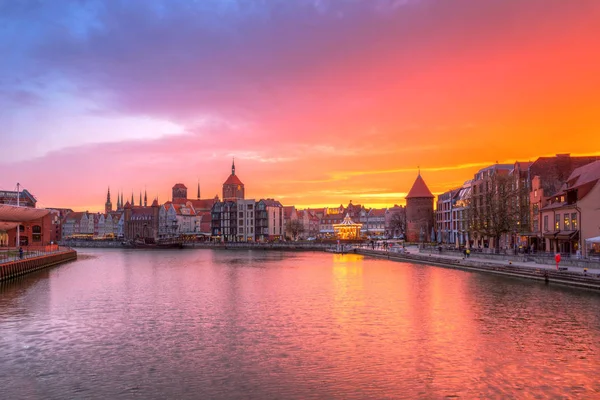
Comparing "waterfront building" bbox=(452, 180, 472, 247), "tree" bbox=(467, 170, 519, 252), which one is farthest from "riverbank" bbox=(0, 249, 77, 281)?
"waterfront building" bbox=(452, 180, 472, 247)

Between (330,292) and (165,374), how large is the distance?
28.9m

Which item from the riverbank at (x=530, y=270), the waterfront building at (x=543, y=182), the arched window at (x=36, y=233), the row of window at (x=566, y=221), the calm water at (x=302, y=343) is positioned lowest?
the calm water at (x=302, y=343)

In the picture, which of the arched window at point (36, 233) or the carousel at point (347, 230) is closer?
the arched window at point (36, 233)

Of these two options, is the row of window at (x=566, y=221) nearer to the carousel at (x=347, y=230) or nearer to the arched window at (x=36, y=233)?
the carousel at (x=347, y=230)

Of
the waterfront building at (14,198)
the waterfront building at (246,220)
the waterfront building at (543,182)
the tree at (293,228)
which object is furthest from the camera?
the tree at (293,228)

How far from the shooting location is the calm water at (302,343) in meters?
20.6

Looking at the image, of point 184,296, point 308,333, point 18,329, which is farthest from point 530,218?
point 18,329

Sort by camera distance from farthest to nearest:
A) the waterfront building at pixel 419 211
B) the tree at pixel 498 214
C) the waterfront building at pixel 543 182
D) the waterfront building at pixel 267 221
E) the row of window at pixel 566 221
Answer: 1. the waterfront building at pixel 267 221
2. the waterfront building at pixel 419 211
3. the waterfront building at pixel 543 182
4. the tree at pixel 498 214
5. the row of window at pixel 566 221

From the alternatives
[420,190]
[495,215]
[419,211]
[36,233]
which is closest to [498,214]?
[495,215]

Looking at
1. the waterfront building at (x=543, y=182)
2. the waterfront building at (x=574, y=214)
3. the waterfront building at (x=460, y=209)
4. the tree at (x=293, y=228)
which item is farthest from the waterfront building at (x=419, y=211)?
the waterfront building at (x=574, y=214)

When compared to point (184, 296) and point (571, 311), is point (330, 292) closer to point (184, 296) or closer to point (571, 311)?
point (184, 296)

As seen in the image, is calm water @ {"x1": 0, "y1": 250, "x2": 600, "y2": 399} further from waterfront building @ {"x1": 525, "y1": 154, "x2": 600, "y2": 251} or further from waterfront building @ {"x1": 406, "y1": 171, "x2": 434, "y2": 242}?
waterfront building @ {"x1": 406, "y1": 171, "x2": 434, "y2": 242}

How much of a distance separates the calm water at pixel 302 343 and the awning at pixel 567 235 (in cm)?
1887

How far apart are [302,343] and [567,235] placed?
5026 centimetres
